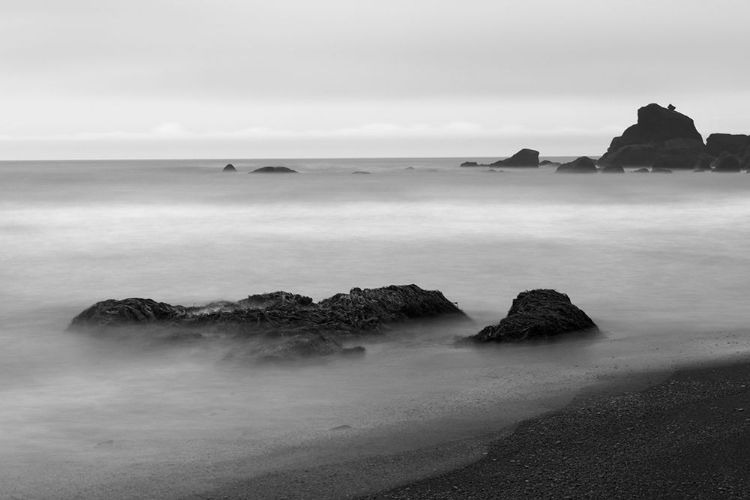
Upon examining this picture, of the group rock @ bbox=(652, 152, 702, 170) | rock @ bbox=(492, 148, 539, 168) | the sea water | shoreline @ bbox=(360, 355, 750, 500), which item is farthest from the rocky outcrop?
shoreline @ bbox=(360, 355, 750, 500)

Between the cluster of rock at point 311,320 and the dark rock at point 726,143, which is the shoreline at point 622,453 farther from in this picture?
the dark rock at point 726,143

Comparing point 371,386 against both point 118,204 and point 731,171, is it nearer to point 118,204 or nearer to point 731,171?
point 118,204

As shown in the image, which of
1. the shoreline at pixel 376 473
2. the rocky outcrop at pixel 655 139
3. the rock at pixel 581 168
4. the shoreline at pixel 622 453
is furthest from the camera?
the rocky outcrop at pixel 655 139

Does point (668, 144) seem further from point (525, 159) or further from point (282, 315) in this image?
point (282, 315)

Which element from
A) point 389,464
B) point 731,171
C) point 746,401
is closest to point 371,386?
point 389,464

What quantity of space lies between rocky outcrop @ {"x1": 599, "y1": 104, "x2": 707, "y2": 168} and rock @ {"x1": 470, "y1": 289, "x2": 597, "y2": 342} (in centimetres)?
10211

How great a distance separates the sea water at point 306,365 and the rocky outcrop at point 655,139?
8445cm

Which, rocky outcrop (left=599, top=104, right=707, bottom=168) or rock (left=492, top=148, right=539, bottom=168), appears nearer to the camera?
rocky outcrop (left=599, top=104, right=707, bottom=168)

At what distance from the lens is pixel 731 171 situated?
8794 centimetres

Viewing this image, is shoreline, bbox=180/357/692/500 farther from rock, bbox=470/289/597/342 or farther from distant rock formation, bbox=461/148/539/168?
distant rock formation, bbox=461/148/539/168

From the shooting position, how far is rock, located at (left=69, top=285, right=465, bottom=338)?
9.01 metres

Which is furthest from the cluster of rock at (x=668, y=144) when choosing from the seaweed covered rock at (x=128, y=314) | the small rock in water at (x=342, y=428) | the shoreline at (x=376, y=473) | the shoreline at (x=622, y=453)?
the shoreline at (x=376, y=473)

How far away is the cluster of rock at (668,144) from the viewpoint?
103m

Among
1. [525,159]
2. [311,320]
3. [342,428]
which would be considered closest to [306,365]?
[311,320]
